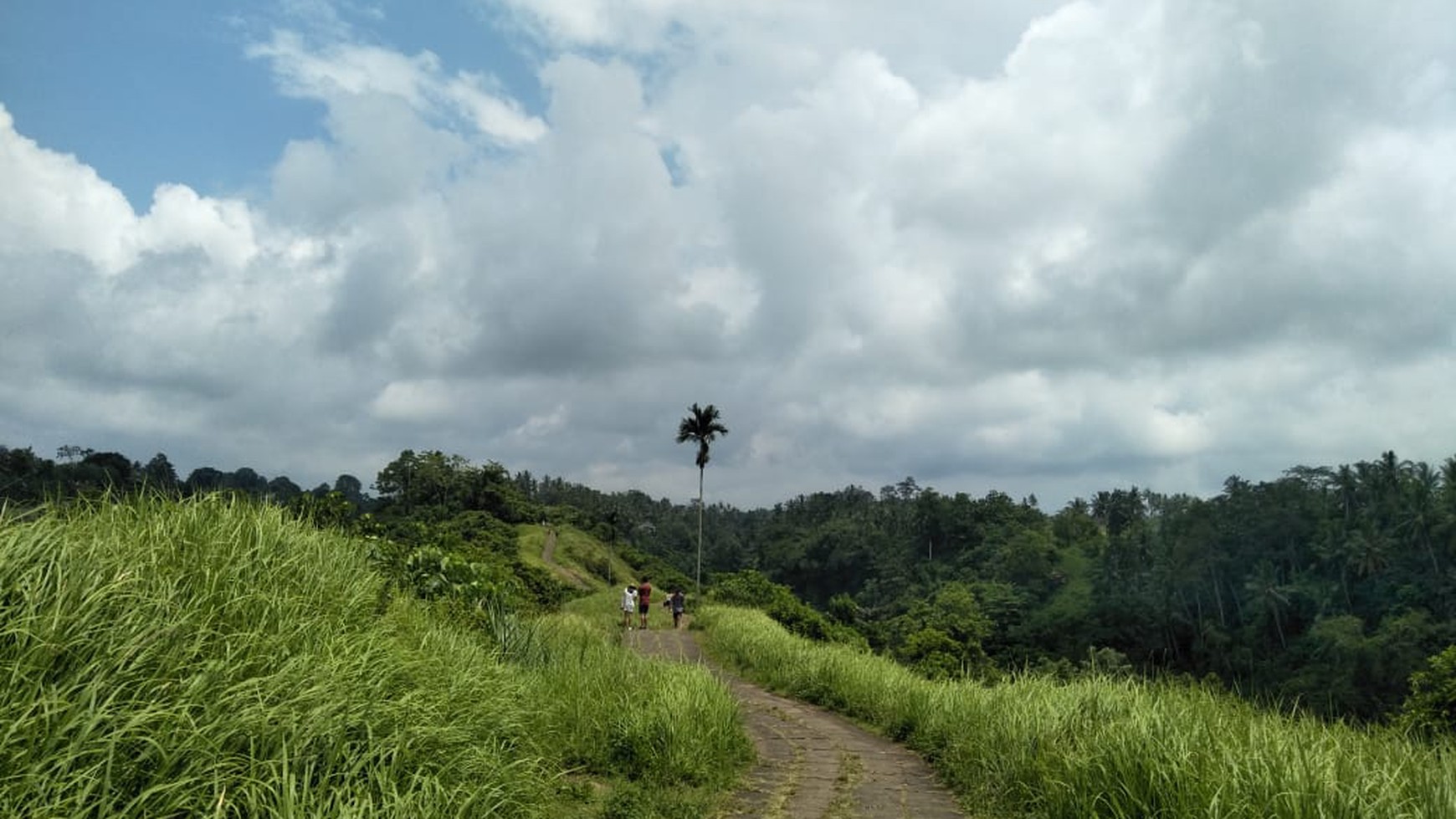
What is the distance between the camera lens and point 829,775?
807 cm

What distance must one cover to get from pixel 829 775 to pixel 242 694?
18.3 feet

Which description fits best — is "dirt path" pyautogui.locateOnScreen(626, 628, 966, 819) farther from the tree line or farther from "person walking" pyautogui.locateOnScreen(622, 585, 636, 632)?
the tree line

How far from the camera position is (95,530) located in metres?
5.45

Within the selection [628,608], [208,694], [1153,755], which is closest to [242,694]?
[208,694]

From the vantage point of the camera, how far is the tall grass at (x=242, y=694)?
11.1ft

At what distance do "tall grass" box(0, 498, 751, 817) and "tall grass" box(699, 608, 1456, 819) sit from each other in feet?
8.09

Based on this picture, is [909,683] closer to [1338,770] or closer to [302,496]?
[1338,770]

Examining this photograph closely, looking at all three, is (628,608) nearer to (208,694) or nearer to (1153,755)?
(1153,755)

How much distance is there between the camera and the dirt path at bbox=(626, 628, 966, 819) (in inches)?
271

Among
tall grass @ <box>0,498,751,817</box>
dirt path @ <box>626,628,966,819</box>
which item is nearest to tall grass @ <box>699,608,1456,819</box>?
dirt path @ <box>626,628,966,819</box>

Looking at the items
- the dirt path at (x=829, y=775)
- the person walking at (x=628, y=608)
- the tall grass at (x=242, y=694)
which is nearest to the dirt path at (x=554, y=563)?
the person walking at (x=628, y=608)

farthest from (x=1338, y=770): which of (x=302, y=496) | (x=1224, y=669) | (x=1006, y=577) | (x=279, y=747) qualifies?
(x=1006, y=577)

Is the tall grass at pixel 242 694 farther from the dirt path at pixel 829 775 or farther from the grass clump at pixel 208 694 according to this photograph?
the dirt path at pixel 829 775

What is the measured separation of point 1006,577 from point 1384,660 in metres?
35.6
